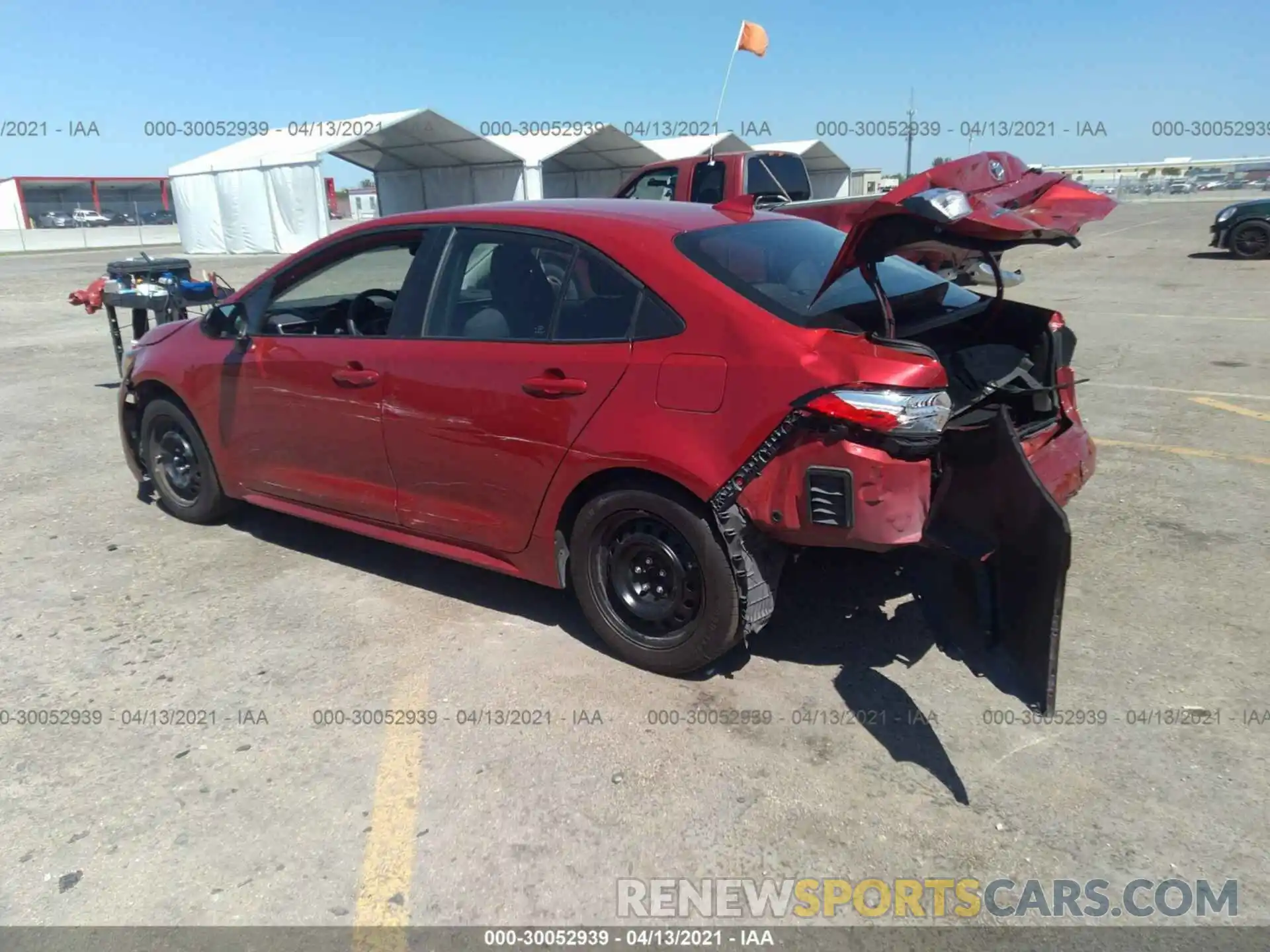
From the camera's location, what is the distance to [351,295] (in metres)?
4.89

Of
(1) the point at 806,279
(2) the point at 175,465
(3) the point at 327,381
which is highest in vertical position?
(1) the point at 806,279

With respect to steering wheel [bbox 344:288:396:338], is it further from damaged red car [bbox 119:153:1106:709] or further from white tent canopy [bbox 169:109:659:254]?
white tent canopy [bbox 169:109:659:254]

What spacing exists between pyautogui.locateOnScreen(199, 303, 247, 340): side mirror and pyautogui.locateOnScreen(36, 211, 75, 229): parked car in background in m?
54.9

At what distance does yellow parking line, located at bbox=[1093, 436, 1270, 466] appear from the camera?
5848mm

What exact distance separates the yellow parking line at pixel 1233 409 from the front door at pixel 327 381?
6.30 metres

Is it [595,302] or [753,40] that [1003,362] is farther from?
[753,40]

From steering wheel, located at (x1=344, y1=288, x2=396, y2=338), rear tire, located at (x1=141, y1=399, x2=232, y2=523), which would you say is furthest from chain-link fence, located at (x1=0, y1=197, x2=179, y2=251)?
steering wheel, located at (x1=344, y1=288, x2=396, y2=338)

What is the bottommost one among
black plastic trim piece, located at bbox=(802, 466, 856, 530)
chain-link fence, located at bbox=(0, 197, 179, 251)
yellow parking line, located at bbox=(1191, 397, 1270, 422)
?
yellow parking line, located at bbox=(1191, 397, 1270, 422)

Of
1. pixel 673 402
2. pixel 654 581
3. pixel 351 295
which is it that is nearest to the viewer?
pixel 673 402

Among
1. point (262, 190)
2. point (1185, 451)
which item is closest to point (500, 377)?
point (1185, 451)

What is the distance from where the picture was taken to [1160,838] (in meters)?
2.65

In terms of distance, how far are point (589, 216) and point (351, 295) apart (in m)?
1.81

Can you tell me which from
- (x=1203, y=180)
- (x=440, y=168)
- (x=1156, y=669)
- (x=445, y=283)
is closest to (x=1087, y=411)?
(x=1156, y=669)

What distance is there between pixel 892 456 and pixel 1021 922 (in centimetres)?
138
